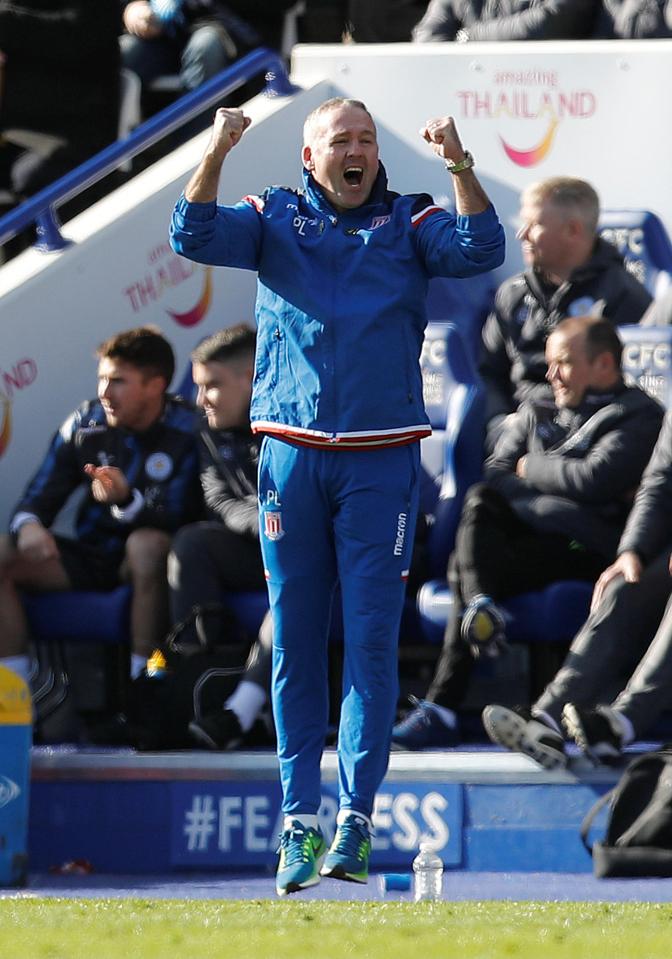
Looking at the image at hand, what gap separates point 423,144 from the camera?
338 inches

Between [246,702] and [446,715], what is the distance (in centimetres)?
65

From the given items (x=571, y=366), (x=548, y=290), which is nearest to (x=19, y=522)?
(x=571, y=366)

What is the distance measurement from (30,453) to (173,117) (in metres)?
1.59

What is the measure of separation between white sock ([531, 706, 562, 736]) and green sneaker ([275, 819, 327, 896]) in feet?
4.91

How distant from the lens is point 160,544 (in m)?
6.89

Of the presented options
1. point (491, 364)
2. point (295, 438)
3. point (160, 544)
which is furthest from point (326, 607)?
point (491, 364)

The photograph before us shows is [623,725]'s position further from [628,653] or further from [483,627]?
[483,627]

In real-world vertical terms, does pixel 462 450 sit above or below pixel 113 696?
above

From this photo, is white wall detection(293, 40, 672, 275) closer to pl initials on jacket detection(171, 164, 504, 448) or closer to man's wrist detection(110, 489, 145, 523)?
man's wrist detection(110, 489, 145, 523)

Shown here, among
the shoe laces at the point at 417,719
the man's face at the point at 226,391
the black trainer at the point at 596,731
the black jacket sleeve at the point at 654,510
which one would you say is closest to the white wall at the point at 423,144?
the man's face at the point at 226,391

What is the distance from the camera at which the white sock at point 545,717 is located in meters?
6.15

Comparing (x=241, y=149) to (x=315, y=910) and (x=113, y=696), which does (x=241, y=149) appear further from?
(x=315, y=910)

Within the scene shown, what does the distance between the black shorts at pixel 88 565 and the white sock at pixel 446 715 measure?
132cm

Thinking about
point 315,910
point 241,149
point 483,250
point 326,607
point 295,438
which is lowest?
point 315,910
